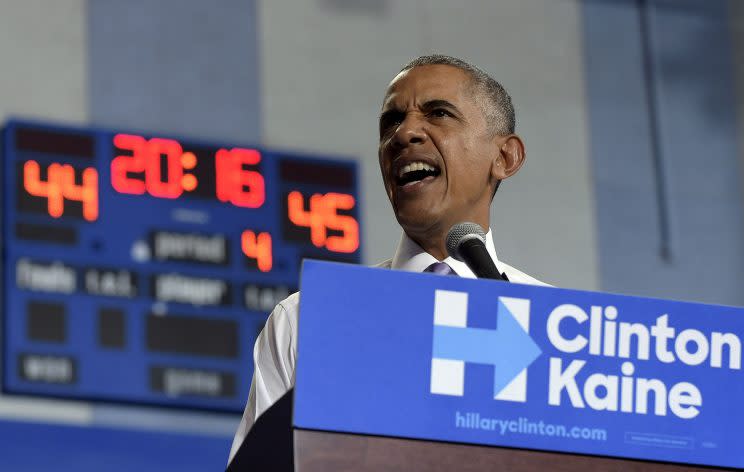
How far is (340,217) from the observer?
510 centimetres

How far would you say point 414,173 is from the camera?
77.0 inches

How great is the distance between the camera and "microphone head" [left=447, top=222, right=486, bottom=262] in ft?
5.24

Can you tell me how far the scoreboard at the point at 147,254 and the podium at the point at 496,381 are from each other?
3.38 meters

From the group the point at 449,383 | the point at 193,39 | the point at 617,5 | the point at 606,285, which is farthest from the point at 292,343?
the point at 617,5

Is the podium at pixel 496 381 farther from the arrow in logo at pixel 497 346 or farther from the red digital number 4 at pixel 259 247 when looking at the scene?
the red digital number 4 at pixel 259 247

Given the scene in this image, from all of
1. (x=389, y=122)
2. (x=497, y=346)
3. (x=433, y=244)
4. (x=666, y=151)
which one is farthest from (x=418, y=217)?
(x=666, y=151)

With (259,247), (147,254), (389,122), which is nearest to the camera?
(389,122)

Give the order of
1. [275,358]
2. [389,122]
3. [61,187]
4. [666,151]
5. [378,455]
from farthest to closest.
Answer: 1. [666,151]
2. [61,187]
3. [389,122]
4. [275,358]
5. [378,455]

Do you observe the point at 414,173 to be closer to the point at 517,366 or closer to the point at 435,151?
the point at 435,151

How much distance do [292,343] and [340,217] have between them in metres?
3.32

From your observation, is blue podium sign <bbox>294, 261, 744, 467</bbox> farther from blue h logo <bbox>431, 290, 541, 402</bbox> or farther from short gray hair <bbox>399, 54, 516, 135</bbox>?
short gray hair <bbox>399, 54, 516, 135</bbox>

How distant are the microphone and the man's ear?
18.2 inches

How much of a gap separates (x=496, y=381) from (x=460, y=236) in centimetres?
Answer: 31

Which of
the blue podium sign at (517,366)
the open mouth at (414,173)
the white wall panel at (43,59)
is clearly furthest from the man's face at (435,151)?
the white wall panel at (43,59)
